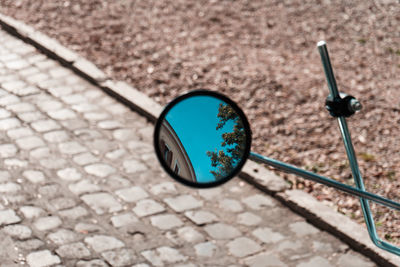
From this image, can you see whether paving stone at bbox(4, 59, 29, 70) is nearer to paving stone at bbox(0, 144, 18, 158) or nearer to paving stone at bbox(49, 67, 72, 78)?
paving stone at bbox(49, 67, 72, 78)

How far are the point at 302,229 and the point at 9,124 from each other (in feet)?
10.9

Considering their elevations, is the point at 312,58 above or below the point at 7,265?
above

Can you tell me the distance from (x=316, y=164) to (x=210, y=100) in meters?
4.14

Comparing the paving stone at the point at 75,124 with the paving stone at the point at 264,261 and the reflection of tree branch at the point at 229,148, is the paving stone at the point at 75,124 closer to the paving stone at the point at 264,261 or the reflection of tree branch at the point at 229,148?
the paving stone at the point at 264,261

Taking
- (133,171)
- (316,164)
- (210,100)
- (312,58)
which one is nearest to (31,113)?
(133,171)

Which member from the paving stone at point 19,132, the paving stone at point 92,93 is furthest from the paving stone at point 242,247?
the paving stone at point 92,93

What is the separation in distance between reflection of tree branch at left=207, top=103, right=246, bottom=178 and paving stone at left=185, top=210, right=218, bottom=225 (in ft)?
9.95

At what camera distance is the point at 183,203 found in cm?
561

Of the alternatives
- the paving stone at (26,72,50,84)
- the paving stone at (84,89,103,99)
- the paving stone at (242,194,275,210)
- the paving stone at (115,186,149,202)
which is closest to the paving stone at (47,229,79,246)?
the paving stone at (115,186,149,202)

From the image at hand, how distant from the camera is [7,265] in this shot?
4645 millimetres

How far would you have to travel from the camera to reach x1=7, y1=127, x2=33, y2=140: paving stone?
253 inches

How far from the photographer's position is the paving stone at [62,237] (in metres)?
4.97

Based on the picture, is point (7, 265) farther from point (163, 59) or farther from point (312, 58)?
point (312, 58)

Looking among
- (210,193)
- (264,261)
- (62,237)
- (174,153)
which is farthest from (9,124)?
(174,153)
